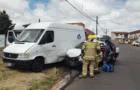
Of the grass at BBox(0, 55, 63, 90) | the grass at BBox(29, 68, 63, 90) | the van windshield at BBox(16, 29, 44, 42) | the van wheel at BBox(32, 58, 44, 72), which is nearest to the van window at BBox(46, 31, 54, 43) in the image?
the van windshield at BBox(16, 29, 44, 42)

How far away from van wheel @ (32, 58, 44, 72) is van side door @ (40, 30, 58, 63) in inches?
16.4

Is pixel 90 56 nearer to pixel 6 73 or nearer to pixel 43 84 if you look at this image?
pixel 43 84

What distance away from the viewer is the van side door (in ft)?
37.5

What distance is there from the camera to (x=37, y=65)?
1094 cm

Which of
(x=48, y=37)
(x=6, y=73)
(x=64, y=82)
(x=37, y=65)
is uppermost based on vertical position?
(x=48, y=37)

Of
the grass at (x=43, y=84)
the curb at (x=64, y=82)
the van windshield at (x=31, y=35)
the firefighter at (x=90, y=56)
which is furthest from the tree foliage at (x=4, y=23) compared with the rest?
the grass at (x=43, y=84)

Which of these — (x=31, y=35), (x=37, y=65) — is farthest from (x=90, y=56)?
(x=31, y=35)

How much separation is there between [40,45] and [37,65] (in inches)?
38.1

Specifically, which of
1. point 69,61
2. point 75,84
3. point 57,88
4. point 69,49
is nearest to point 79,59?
point 69,61

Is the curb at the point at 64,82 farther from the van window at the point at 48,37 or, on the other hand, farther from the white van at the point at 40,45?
the van window at the point at 48,37

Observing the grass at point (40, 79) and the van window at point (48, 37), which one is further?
the van window at point (48, 37)

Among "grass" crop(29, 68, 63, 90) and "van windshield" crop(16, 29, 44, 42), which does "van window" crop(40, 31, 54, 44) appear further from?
"grass" crop(29, 68, 63, 90)

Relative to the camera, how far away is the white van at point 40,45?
34.5 feet

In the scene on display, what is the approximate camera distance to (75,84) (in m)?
8.80
